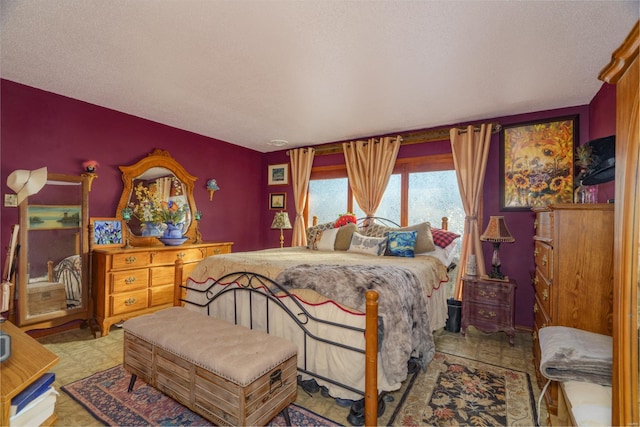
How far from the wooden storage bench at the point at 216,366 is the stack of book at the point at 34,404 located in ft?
1.60

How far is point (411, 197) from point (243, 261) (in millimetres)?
2755

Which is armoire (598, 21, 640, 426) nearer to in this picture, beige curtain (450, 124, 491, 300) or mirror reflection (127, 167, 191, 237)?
beige curtain (450, 124, 491, 300)

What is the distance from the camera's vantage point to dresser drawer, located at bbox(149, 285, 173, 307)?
358 centimetres

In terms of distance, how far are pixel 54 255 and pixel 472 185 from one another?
484 centimetres

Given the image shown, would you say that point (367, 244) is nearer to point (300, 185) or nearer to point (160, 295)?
point (300, 185)

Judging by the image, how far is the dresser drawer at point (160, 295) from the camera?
11.7 ft

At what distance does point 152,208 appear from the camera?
158 inches

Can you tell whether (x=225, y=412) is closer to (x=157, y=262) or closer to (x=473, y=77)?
(x=157, y=262)

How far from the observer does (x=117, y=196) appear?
12.4 ft

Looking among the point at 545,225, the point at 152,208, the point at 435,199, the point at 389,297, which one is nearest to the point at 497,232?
→ the point at 545,225

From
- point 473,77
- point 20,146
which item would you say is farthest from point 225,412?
point 20,146

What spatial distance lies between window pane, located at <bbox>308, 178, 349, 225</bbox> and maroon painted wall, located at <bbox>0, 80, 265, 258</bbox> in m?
1.23

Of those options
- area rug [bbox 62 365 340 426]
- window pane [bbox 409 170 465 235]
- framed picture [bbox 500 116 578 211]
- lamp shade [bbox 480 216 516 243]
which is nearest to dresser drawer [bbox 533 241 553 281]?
lamp shade [bbox 480 216 516 243]

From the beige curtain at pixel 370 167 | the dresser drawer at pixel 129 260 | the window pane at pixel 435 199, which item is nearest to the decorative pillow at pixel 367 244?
the beige curtain at pixel 370 167
